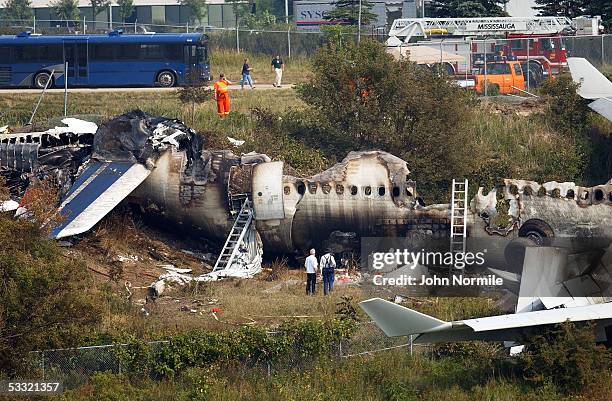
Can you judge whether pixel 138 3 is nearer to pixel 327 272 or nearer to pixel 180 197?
pixel 180 197

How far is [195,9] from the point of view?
98.0 metres

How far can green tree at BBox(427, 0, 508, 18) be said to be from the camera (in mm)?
69812

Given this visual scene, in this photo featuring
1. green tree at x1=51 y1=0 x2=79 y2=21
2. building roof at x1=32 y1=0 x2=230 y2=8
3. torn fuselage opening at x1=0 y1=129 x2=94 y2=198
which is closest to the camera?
torn fuselage opening at x1=0 y1=129 x2=94 y2=198

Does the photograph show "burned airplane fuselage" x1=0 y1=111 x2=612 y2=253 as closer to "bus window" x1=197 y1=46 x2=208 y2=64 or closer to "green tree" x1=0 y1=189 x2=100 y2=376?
"green tree" x1=0 y1=189 x2=100 y2=376

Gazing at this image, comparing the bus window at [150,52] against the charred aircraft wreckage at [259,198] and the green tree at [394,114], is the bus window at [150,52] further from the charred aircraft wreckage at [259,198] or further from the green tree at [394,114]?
the charred aircraft wreckage at [259,198]

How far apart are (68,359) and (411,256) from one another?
1170 cm

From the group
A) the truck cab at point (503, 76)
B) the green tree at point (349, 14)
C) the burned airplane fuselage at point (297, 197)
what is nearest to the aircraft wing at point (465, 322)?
the burned airplane fuselage at point (297, 197)

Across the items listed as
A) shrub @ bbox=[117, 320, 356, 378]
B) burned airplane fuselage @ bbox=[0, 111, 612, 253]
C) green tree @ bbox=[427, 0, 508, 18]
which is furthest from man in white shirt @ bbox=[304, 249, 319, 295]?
green tree @ bbox=[427, 0, 508, 18]

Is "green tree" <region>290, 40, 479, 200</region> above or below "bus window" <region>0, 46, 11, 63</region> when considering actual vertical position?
below

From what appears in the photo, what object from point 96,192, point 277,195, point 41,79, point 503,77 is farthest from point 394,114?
point 41,79

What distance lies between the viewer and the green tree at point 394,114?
1656 inches

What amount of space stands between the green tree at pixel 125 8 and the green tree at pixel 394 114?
54.1 metres

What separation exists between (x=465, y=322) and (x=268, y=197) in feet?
46.4

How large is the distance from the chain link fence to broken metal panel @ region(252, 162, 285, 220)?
9.56 m
